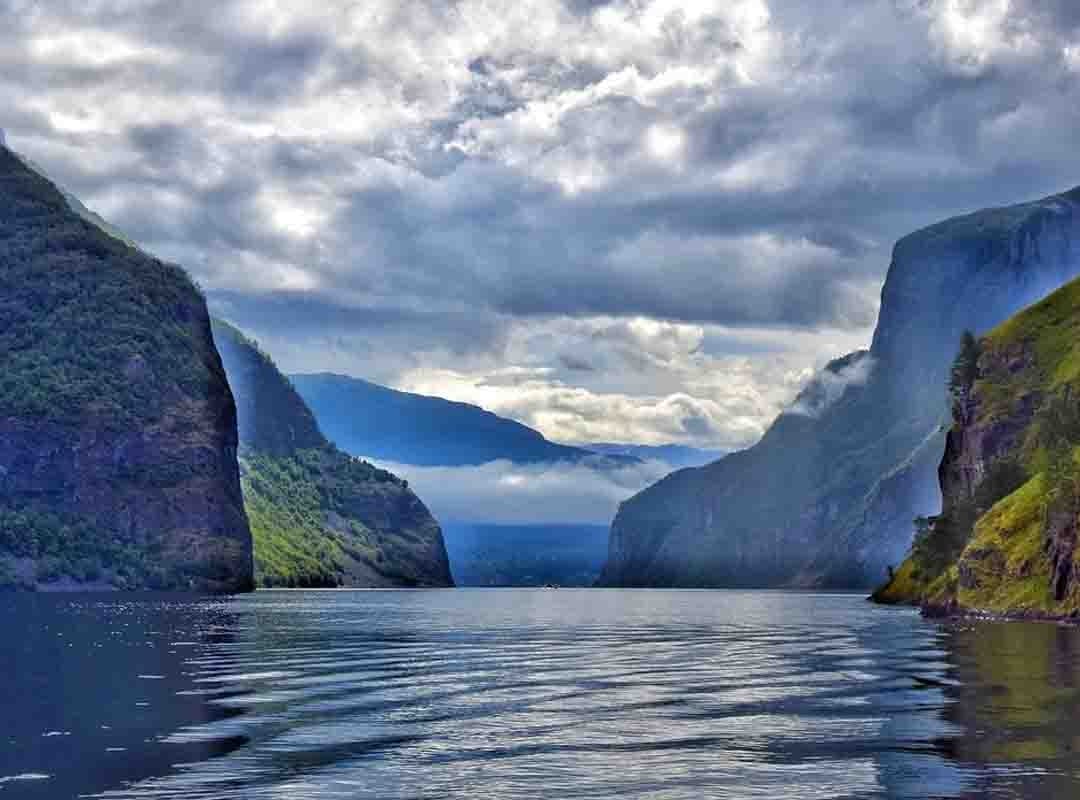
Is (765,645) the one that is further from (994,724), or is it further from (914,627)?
(994,724)

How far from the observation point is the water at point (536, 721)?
4166 cm

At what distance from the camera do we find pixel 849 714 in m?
59.9

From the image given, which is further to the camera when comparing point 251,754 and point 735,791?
point 251,754

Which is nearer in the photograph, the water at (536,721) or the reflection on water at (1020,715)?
the reflection on water at (1020,715)

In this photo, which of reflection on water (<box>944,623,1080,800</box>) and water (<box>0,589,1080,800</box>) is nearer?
reflection on water (<box>944,623,1080,800</box>)

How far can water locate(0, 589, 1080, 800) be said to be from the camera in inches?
1640

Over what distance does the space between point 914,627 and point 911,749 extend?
4430 inches

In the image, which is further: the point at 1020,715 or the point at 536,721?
the point at 1020,715

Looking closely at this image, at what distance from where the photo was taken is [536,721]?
2255 inches

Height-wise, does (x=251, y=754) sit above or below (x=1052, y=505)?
below

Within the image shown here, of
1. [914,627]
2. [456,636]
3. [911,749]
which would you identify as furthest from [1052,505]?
[911,749]

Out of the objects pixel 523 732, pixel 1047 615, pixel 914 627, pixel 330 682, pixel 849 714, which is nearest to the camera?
pixel 523 732

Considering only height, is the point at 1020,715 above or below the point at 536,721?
below

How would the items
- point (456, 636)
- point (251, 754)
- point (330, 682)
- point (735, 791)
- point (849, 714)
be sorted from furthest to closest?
point (456, 636), point (330, 682), point (849, 714), point (251, 754), point (735, 791)
